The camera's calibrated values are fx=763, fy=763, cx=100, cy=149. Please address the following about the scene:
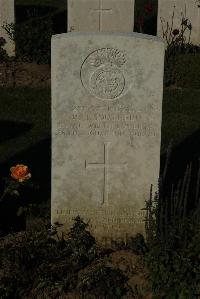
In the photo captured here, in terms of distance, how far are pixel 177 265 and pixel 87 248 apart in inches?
40.2

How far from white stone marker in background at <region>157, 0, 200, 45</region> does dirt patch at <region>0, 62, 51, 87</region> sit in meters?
A: 2.60

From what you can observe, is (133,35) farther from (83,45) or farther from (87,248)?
(87,248)

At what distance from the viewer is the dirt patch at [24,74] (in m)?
12.0

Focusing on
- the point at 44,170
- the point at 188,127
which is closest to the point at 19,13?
the point at 188,127

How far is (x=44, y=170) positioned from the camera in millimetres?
8469

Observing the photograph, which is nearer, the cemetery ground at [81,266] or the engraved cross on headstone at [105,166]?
the cemetery ground at [81,266]

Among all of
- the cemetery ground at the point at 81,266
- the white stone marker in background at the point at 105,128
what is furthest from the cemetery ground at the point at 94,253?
the white stone marker in background at the point at 105,128

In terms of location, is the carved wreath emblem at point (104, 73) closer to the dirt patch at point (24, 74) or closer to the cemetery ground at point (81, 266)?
the cemetery ground at point (81, 266)

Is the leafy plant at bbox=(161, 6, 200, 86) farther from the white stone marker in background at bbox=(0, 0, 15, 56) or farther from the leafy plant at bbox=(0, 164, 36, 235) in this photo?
the leafy plant at bbox=(0, 164, 36, 235)

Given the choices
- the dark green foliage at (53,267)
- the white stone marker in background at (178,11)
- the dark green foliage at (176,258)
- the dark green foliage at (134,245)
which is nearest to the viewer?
the dark green foliage at (176,258)

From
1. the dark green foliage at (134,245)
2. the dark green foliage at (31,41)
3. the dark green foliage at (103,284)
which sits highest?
the dark green foliage at (31,41)

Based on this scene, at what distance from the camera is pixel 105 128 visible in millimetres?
6105

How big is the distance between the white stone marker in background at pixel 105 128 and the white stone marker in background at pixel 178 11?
807 cm

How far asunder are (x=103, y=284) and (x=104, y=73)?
1624 mm
